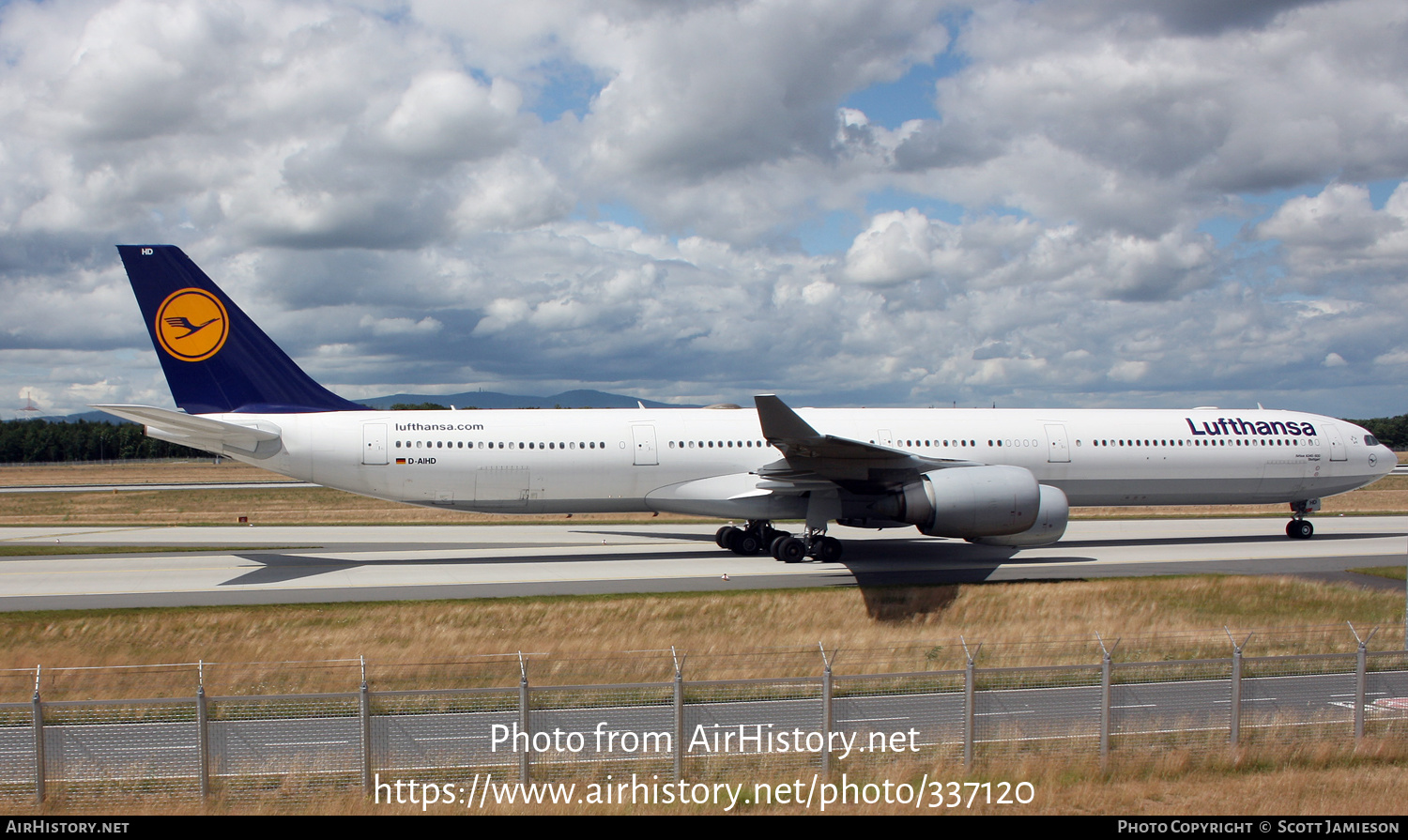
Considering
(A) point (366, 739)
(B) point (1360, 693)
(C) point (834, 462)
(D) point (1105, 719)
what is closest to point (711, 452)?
(C) point (834, 462)

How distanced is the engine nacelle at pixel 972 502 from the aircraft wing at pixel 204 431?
16027 millimetres

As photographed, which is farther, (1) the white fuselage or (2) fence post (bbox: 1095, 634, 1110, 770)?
(1) the white fuselage

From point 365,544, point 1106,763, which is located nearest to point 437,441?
point 365,544

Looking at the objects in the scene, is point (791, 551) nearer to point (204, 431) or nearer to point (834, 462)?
point (834, 462)

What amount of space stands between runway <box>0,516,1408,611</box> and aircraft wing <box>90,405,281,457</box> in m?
3.21

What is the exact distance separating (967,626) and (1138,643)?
3.34 metres

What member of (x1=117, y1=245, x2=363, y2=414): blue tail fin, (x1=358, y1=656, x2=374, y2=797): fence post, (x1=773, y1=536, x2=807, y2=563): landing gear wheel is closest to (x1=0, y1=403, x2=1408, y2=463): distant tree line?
(x1=117, y1=245, x2=363, y2=414): blue tail fin

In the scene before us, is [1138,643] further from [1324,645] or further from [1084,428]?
[1084,428]

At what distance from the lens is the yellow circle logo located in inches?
931

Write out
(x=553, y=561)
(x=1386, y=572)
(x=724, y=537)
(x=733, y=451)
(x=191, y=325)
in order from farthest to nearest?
1. (x=724, y=537)
2. (x=733, y=451)
3. (x=553, y=561)
4. (x=191, y=325)
5. (x=1386, y=572)

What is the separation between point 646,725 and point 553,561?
14.6 m

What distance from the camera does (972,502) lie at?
20641mm

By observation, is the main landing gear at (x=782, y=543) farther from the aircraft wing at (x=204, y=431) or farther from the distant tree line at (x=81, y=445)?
the distant tree line at (x=81, y=445)

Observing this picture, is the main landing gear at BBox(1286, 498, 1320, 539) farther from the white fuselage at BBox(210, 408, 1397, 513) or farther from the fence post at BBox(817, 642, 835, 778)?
the fence post at BBox(817, 642, 835, 778)
